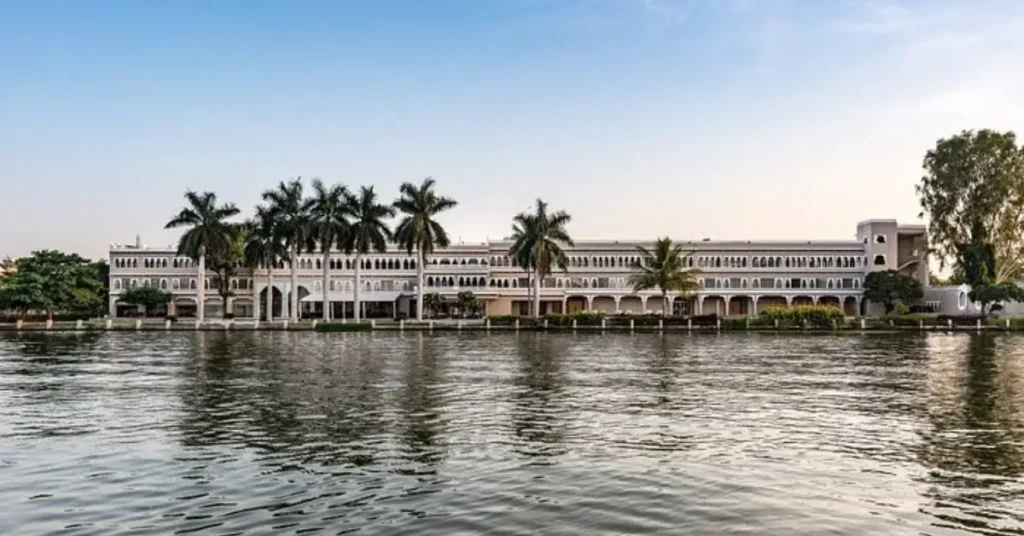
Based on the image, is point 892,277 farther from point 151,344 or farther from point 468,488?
point 468,488

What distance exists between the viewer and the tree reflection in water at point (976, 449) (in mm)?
13320

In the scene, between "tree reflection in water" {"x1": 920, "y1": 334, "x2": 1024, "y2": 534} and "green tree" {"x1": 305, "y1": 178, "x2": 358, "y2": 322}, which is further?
"green tree" {"x1": 305, "y1": 178, "x2": 358, "y2": 322}

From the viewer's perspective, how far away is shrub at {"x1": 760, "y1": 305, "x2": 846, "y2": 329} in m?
90.9

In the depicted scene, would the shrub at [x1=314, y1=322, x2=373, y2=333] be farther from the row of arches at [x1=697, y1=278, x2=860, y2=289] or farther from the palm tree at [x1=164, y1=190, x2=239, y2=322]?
the row of arches at [x1=697, y1=278, x2=860, y2=289]

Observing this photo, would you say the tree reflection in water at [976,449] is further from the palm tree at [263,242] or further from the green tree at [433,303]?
the green tree at [433,303]

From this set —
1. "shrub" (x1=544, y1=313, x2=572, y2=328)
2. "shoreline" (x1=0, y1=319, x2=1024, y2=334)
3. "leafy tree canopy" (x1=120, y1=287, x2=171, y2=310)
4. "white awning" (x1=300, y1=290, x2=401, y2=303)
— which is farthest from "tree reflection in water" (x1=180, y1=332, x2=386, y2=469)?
"leafy tree canopy" (x1=120, y1=287, x2=171, y2=310)

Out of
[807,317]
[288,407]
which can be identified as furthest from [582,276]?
[288,407]

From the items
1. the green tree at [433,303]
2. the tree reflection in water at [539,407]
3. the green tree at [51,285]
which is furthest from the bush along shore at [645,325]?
the tree reflection in water at [539,407]

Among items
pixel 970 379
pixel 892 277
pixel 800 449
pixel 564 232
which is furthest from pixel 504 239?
pixel 800 449

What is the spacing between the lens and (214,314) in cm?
12419

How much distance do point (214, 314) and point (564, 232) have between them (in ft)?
179

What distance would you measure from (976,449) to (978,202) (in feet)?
305

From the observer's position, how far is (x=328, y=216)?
96250mm

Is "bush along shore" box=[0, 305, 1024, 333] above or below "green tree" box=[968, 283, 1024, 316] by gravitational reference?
below
